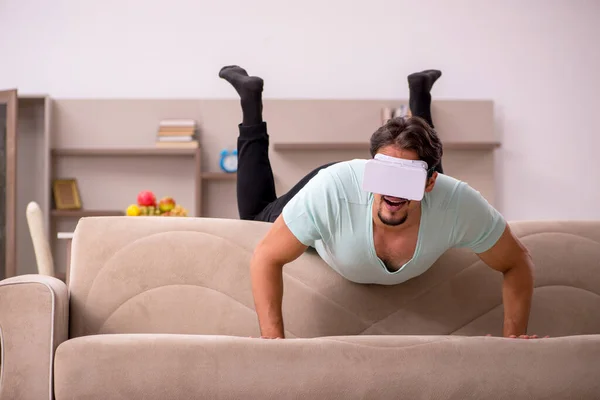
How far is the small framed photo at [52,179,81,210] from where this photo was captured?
5.68 meters

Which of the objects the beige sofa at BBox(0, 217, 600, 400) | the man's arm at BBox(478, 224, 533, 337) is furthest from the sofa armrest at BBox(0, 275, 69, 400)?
the man's arm at BBox(478, 224, 533, 337)

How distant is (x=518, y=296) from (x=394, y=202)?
0.48 metres

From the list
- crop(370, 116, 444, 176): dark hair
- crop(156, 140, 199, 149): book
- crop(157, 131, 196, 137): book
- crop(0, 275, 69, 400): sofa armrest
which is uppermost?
crop(370, 116, 444, 176): dark hair

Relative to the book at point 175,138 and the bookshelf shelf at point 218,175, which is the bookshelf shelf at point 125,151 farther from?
the bookshelf shelf at point 218,175

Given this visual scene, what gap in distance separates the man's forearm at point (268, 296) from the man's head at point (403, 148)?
319 millimetres

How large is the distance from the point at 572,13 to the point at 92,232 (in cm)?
480

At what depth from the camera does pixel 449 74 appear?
5922 millimetres

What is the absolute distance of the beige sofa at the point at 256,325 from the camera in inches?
65.7

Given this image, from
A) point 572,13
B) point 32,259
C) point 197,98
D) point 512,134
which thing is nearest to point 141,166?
point 197,98

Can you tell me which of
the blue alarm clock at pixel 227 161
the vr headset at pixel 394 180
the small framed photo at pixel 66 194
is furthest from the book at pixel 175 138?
the vr headset at pixel 394 180

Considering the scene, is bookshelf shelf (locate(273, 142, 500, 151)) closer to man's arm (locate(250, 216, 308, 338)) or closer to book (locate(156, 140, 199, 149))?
book (locate(156, 140, 199, 149))

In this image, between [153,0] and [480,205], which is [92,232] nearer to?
[480,205]

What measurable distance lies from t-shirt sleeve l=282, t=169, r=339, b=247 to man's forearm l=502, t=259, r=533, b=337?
519 millimetres

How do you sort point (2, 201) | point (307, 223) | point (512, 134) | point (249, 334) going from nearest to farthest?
point (307, 223)
point (249, 334)
point (2, 201)
point (512, 134)
